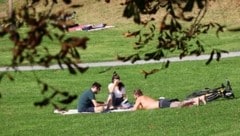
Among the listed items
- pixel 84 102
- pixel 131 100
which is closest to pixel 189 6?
pixel 84 102

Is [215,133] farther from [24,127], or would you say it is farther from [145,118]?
[24,127]

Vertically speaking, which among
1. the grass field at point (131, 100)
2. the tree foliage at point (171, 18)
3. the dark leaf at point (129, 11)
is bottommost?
the grass field at point (131, 100)

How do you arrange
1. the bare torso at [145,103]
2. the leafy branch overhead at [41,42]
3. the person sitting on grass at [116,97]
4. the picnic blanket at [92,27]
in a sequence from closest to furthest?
the leafy branch overhead at [41,42]
the bare torso at [145,103]
the person sitting on grass at [116,97]
the picnic blanket at [92,27]

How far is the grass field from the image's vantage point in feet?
43.4

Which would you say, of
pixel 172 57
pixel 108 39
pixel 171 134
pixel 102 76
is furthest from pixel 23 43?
pixel 108 39

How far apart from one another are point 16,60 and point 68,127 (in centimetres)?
1049

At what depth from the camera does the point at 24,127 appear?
46.9 feet

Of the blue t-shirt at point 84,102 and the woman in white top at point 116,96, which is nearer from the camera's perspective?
the blue t-shirt at point 84,102

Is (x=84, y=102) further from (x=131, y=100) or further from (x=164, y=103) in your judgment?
(x=131, y=100)

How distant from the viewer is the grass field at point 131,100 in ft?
43.4

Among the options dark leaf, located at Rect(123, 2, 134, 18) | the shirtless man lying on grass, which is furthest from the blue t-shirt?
dark leaf, located at Rect(123, 2, 134, 18)

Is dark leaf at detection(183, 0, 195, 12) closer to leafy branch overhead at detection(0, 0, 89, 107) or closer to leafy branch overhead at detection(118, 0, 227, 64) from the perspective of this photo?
leafy branch overhead at detection(118, 0, 227, 64)

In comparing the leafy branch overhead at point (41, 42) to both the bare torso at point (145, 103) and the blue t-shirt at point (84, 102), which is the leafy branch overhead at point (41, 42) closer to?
the bare torso at point (145, 103)

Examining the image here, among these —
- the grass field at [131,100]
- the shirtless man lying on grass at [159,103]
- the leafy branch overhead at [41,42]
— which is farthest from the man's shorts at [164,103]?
the leafy branch overhead at [41,42]
